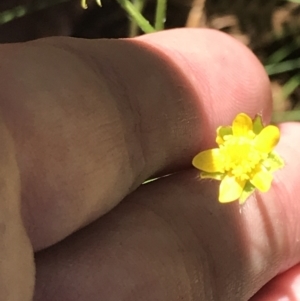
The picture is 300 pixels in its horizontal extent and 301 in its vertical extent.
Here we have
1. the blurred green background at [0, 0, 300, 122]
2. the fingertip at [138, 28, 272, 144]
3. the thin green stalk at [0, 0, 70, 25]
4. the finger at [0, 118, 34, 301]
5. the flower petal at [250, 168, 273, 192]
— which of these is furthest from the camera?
the blurred green background at [0, 0, 300, 122]

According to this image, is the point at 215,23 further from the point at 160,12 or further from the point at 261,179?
the point at 261,179

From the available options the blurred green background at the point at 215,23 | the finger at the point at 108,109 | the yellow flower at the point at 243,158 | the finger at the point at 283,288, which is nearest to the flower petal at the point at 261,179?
the yellow flower at the point at 243,158

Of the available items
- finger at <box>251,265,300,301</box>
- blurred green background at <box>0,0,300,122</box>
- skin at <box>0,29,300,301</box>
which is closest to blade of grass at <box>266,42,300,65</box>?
blurred green background at <box>0,0,300,122</box>

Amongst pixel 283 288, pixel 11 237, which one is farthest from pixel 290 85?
pixel 11 237

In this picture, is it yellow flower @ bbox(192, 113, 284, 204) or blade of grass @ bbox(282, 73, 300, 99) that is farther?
blade of grass @ bbox(282, 73, 300, 99)

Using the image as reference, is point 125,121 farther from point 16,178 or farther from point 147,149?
point 16,178

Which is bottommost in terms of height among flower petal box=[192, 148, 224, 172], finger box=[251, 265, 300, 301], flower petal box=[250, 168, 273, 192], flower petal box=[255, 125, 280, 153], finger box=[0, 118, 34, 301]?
finger box=[251, 265, 300, 301]

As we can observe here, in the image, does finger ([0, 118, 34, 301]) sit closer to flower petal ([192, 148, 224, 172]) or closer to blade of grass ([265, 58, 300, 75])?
flower petal ([192, 148, 224, 172])
